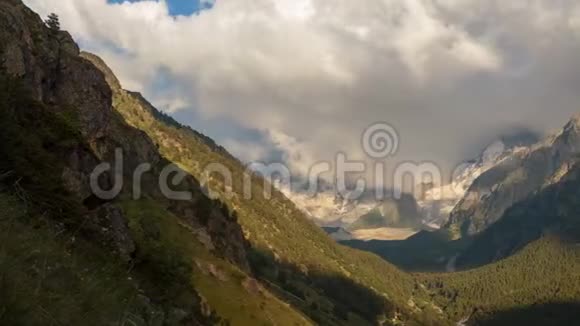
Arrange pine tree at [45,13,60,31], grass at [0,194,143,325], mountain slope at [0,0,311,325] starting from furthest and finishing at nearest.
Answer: pine tree at [45,13,60,31], mountain slope at [0,0,311,325], grass at [0,194,143,325]

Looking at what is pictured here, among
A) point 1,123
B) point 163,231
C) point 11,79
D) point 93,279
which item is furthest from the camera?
point 163,231

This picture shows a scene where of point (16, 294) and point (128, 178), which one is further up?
point (128, 178)

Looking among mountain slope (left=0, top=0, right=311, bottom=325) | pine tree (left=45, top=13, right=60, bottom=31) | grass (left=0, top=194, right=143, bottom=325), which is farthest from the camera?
pine tree (left=45, top=13, right=60, bottom=31)

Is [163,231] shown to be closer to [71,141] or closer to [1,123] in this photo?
[71,141]

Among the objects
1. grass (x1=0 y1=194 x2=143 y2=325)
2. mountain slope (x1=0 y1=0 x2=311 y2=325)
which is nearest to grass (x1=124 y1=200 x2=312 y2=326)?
mountain slope (x1=0 y1=0 x2=311 y2=325)

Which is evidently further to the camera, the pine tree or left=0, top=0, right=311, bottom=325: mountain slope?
the pine tree

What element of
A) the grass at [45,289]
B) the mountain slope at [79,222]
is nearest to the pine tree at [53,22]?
the mountain slope at [79,222]

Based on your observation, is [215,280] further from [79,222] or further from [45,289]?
[45,289]

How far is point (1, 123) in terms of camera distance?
87.1ft

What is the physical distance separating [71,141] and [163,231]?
4334 centimetres

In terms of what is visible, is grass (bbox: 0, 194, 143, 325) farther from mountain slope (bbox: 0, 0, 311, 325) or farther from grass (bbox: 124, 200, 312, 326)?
grass (bbox: 124, 200, 312, 326)

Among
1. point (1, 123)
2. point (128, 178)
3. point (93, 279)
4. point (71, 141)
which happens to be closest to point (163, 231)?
point (128, 178)

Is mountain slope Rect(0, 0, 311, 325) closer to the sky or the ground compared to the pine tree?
closer to the ground

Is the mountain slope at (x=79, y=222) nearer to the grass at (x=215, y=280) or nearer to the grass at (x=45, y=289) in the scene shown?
the grass at (x=45, y=289)
